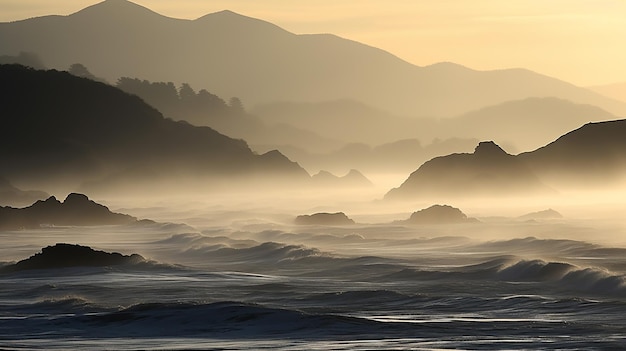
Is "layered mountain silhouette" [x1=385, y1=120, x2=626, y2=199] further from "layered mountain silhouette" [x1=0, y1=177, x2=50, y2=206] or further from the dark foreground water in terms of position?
the dark foreground water

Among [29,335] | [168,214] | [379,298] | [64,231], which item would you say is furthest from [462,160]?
[29,335]

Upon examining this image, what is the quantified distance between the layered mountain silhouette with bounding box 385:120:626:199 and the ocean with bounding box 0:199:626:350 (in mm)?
71459

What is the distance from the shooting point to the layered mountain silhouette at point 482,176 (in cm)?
16550

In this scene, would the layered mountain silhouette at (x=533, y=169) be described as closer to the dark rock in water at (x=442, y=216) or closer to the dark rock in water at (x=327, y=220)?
the dark rock in water at (x=327, y=220)

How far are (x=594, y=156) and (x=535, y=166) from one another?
10.4 metres

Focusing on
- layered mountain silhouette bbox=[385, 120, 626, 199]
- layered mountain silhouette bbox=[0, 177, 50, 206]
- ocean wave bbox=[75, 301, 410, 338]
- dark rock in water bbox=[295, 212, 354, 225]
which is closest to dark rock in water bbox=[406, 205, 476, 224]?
dark rock in water bbox=[295, 212, 354, 225]

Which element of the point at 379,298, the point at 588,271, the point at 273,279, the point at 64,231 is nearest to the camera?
the point at 379,298

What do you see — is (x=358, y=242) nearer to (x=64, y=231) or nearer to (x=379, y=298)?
(x=64, y=231)

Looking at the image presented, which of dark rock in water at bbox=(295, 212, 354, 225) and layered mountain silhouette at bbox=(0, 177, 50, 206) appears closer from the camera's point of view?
dark rock in water at bbox=(295, 212, 354, 225)

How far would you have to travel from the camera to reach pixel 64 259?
68.9 meters

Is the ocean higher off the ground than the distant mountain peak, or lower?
lower

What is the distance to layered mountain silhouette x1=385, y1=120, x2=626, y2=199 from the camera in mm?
167375

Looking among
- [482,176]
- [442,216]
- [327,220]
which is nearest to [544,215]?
[442,216]

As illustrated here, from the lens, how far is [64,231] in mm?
117188
